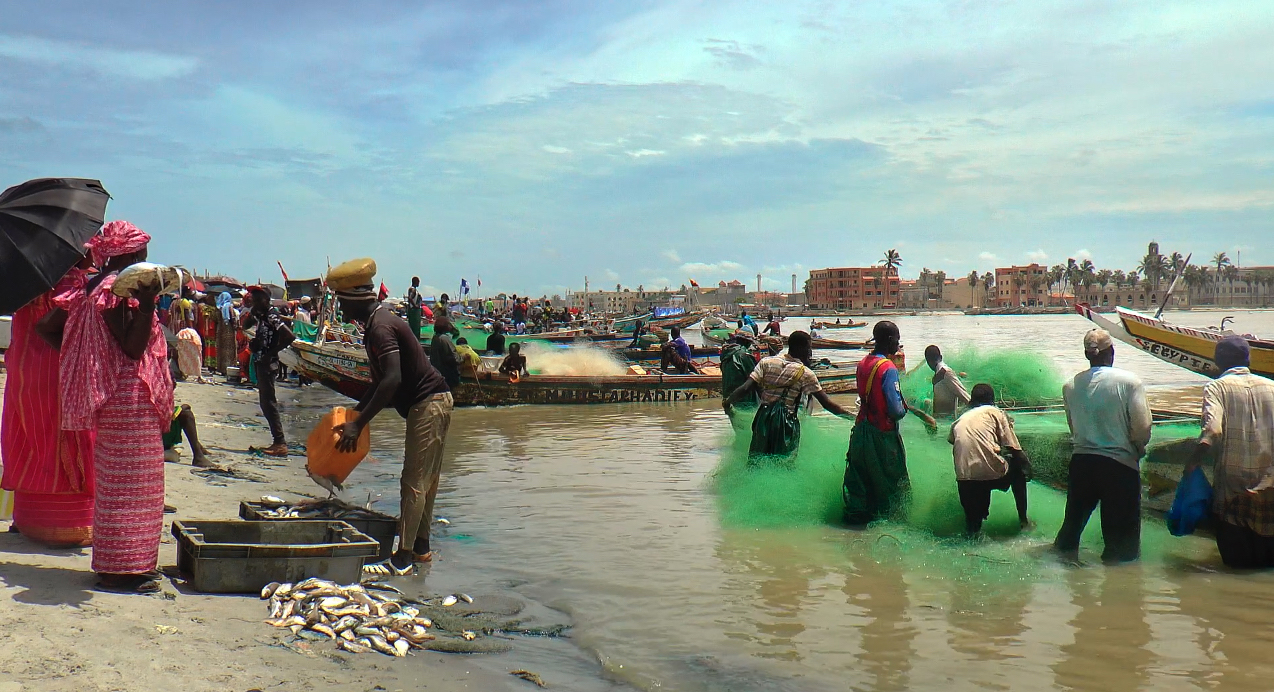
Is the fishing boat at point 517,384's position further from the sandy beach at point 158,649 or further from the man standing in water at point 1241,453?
the man standing in water at point 1241,453

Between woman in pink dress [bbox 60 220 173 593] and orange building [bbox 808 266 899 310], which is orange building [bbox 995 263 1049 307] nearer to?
orange building [bbox 808 266 899 310]

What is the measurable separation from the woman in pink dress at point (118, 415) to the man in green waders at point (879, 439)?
4763 millimetres

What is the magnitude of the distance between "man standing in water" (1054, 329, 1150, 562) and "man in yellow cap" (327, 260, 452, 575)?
4.10m

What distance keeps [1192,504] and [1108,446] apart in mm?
752

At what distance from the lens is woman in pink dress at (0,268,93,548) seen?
482 cm

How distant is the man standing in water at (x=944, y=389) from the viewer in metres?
9.75

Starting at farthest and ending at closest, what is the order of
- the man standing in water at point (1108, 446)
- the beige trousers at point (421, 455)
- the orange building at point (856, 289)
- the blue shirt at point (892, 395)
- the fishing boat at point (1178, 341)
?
the orange building at point (856, 289)
the fishing boat at point (1178, 341)
the blue shirt at point (892, 395)
the man standing in water at point (1108, 446)
the beige trousers at point (421, 455)

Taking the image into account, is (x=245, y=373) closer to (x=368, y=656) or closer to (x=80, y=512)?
(x=80, y=512)

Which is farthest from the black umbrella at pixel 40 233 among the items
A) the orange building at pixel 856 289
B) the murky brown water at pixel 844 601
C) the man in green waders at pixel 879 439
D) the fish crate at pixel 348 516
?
the orange building at pixel 856 289

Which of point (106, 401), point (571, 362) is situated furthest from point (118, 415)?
point (571, 362)

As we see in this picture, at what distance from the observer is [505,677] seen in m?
4.36

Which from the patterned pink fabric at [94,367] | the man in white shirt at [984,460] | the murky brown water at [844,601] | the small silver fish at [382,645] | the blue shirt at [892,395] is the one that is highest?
the patterned pink fabric at [94,367]

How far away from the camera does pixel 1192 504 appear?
598 cm

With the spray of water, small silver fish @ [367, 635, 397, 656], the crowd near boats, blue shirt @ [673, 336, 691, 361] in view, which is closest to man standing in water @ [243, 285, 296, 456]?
the crowd near boats
